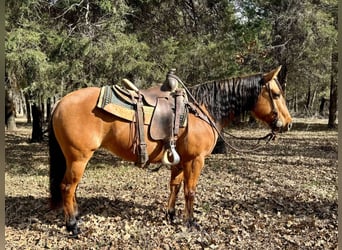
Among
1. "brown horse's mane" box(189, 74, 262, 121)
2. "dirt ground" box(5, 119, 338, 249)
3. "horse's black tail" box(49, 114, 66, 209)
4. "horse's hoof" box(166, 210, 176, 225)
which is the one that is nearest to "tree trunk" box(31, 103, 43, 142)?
"dirt ground" box(5, 119, 338, 249)

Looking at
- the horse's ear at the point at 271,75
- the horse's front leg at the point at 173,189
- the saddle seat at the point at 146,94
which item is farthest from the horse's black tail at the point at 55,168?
the horse's ear at the point at 271,75

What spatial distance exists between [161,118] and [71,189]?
3.49 ft

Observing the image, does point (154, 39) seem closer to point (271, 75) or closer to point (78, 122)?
point (271, 75)

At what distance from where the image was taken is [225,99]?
11.3ft

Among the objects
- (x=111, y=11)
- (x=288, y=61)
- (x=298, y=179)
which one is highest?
(x=111, y=11)

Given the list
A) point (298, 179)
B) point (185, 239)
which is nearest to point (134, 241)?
point (185, 239)

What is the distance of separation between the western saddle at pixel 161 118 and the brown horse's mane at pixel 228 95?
0.32 meters

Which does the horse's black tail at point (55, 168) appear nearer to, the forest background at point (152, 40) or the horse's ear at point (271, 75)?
the forest background at point (152, 40)

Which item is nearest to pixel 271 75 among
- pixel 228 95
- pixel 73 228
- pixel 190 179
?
pixel 228 95

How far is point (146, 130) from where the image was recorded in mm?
3121

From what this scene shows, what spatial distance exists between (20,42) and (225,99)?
2.77 m

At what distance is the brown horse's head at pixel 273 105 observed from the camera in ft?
10.8

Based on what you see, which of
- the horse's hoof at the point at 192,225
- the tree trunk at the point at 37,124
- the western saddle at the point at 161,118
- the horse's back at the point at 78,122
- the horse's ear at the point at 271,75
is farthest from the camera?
the tree trunk at the point at 37,124

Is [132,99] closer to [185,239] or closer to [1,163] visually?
[185,239]
